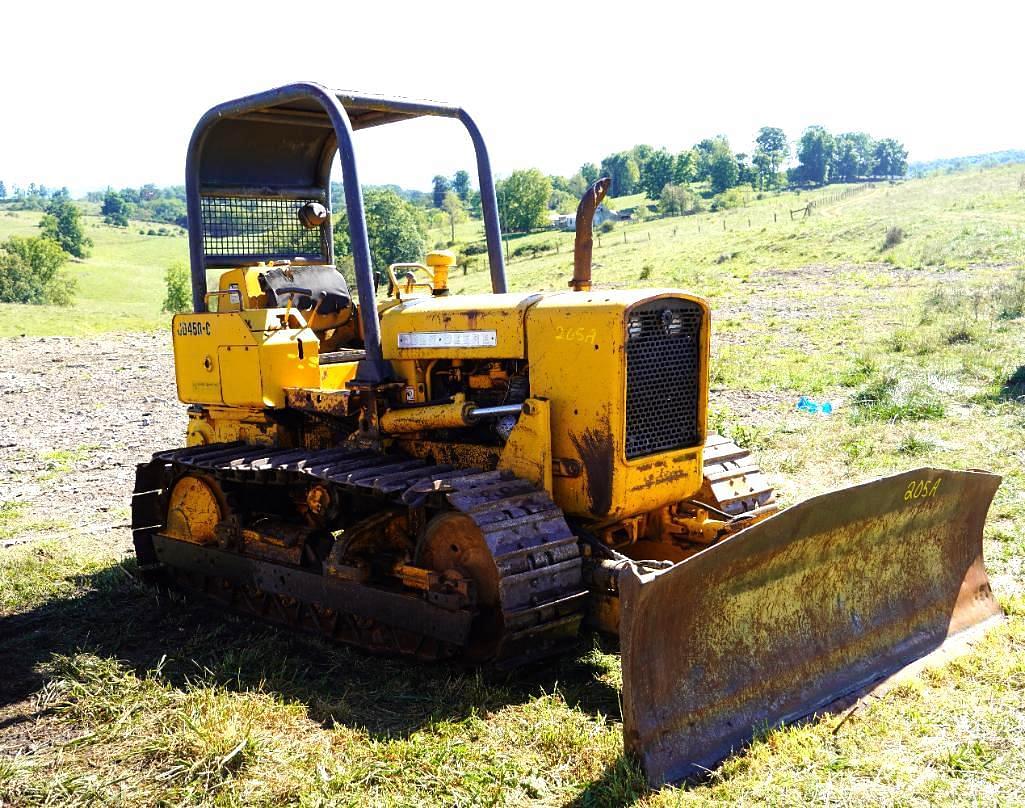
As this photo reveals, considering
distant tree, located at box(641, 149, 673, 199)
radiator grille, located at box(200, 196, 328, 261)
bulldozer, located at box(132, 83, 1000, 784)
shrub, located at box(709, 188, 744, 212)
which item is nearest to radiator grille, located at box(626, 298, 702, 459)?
bulldozer, located at box(132, 83, 1000, 784)

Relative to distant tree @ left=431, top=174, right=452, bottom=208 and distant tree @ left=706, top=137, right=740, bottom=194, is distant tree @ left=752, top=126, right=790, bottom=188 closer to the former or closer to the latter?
distant tree @ left=706, top=137, right=740, bottom=194

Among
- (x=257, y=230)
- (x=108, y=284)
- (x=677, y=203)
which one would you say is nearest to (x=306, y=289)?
(x=257, y=230)

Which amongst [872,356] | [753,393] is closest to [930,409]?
[753,393]

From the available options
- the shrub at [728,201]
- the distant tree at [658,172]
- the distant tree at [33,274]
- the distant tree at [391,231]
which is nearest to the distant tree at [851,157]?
the distant tree at [658,172]

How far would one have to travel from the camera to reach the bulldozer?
499cm

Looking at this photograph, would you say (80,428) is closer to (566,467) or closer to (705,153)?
(566,467)

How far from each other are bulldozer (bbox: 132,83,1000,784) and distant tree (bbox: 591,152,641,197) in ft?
339

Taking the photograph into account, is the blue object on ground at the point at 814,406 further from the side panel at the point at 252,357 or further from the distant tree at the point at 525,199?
the distant tree at the point at 525,199

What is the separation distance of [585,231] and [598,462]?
55.0 inches

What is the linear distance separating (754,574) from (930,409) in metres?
7.61

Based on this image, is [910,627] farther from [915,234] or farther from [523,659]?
[915,234]

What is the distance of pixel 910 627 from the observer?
5785 mm

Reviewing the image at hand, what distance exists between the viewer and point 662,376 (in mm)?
5902

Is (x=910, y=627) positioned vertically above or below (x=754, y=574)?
below
